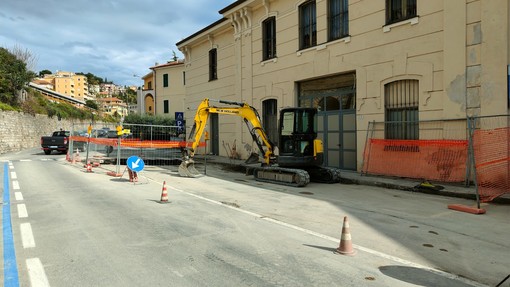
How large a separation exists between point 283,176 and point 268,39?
9547mm

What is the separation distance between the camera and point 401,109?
42.7 feet

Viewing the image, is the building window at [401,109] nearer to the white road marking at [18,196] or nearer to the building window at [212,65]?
the white road marking at [18,196]

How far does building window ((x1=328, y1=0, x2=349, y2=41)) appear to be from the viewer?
1500 cm

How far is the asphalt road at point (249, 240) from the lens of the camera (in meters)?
4.30

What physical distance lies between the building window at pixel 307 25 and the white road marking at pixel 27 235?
13.2 m

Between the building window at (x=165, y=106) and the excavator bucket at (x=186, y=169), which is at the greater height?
the building window at (x=165, y=106)

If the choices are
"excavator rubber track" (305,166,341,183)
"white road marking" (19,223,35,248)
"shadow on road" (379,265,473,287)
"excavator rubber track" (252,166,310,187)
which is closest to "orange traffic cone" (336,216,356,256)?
"shadow on road" (379,265,473,287)

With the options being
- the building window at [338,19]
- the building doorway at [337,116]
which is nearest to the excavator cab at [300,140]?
the building doorway at [337,116]

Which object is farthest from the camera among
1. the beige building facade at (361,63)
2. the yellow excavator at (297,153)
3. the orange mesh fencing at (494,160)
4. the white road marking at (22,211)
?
the yellow excavator at (297,153)

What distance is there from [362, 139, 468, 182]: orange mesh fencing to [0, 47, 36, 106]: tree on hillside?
114 ft

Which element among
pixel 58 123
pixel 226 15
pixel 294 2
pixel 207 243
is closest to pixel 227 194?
pixel 207 243

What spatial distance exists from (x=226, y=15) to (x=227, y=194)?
14.3 metres

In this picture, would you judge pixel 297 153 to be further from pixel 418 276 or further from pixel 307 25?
pixel 418 276

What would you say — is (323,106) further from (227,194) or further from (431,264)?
(431,264)
